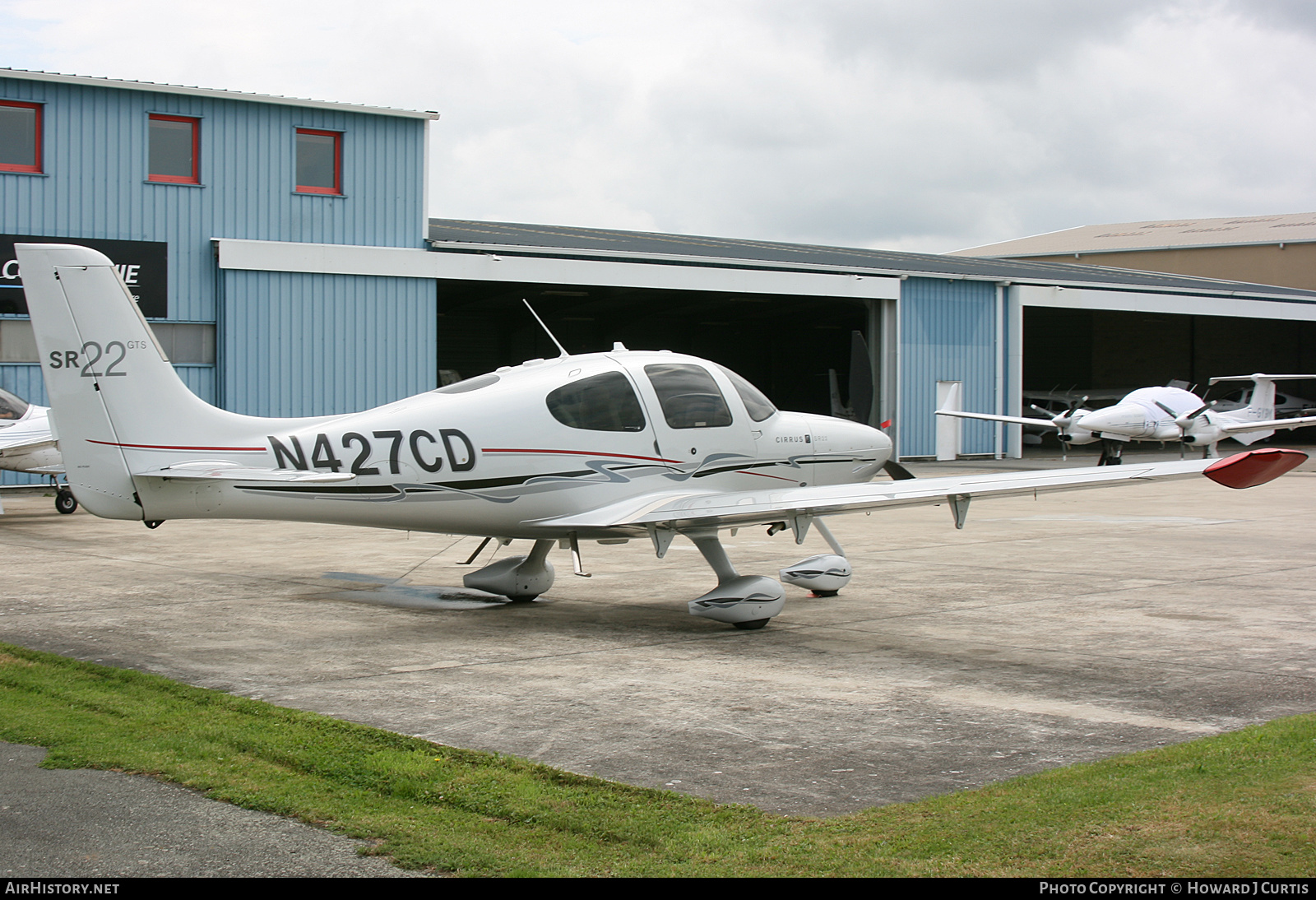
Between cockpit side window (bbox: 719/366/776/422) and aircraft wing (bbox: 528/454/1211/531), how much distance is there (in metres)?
1.09

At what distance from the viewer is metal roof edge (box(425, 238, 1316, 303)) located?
989 inches

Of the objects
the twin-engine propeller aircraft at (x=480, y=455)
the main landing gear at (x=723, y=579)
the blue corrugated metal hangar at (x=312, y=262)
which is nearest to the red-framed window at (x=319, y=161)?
the blue corrugated metal hangar at (x=312, y=262)

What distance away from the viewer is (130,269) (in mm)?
21859

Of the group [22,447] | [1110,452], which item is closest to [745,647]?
[22,447]

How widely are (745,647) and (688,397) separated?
2256mm

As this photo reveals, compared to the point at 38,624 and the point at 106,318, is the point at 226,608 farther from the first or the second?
the point at 106,318

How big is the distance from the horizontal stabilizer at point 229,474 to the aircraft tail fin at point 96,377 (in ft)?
0.66

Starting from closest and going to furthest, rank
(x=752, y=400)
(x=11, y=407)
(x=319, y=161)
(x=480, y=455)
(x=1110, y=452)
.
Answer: (x=480, y=455) → (x=752, y=400) → (x=11, y=407) → (x=319, y=161) → (x=1110, y=452)

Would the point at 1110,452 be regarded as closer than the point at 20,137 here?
No

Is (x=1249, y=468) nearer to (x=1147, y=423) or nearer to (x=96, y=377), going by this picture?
(x=96, y=377)

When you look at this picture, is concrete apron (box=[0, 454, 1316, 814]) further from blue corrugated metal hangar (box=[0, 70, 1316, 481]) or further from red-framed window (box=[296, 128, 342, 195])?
red-framed window (box=[296, 128, 342, 195])

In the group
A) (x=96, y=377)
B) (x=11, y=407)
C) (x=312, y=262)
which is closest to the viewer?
(x=96, y=377)

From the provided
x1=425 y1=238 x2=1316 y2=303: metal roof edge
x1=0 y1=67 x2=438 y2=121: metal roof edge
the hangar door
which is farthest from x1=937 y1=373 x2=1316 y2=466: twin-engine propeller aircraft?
x1=0 y1=67 x2=438 y2=121: metal roof edge

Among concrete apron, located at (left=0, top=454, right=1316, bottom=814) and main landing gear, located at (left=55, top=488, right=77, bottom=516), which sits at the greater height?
main landing gear, located at (left=55, top=488, right=77, bottom=516)
